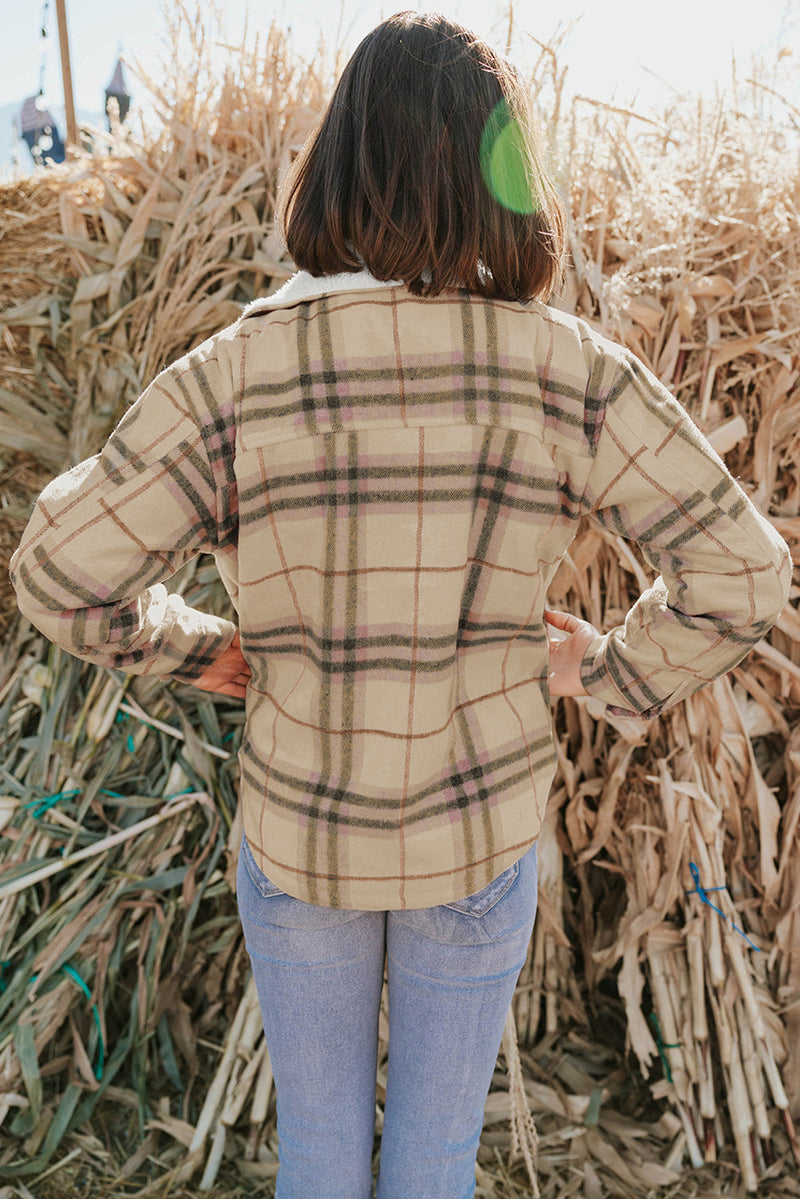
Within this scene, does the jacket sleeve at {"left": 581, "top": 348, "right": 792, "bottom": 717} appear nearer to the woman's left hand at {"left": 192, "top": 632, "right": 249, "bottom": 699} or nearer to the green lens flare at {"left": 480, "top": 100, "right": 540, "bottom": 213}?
the green lens flare at {"left": 480, "top": 100, "right": 540, "bottom": 213}

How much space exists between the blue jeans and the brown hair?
2.04ft

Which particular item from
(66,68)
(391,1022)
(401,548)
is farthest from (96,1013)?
(66,68)

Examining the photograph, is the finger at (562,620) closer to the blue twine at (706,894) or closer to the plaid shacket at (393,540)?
the plaid shacket at (393,540)

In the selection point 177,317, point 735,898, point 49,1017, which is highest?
point 177,317

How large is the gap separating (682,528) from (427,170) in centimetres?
40

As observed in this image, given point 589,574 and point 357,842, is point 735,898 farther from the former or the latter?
point 357,842

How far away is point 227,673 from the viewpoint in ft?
3.57

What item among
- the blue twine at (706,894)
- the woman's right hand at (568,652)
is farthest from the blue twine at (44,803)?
the blue twine at (706,894)

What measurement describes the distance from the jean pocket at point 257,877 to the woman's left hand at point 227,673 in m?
0.20

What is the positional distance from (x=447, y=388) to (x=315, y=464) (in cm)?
14

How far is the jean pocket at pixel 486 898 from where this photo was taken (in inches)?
36.4

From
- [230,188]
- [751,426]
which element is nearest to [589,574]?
[751,426]

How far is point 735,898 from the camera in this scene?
1.77 meters

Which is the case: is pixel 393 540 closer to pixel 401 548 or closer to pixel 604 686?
pixel 401 548
